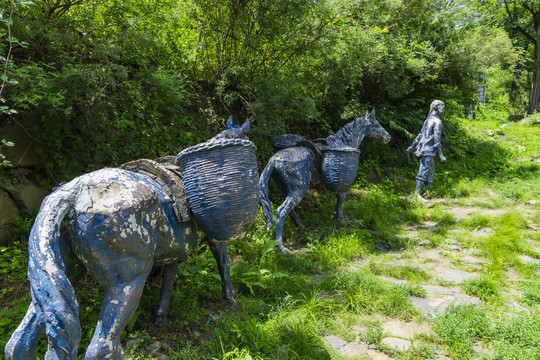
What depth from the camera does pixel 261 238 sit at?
4852 millimetres

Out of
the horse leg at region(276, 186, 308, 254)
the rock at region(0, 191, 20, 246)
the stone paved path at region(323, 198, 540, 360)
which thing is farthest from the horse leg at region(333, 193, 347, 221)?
the rock at region(0, 191, 20, 246)

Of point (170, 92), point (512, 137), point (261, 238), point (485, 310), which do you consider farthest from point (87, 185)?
point (512, 137)

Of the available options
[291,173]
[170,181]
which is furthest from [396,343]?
[291,173]

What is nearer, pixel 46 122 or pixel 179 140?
pixel 46 122

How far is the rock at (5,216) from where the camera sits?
3.38 metres

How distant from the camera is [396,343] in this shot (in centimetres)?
282

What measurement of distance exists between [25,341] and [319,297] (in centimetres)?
255

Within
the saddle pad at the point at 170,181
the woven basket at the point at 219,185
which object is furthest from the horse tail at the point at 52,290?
the woven basket at the point at 219,185

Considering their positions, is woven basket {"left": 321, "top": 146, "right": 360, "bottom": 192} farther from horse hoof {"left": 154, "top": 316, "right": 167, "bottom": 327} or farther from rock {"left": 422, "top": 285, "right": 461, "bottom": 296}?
horse hoof {"left": 154, "top": 316, "right": 167, "bottom": 327}

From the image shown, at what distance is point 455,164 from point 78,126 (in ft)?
32.1

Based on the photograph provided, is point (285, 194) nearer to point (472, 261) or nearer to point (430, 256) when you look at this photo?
point (430, 256)

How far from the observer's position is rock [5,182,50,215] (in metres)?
3.50

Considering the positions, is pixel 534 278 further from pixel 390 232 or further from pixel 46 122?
pixel 46 122

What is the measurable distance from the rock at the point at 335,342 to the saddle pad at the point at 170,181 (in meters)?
1.61
